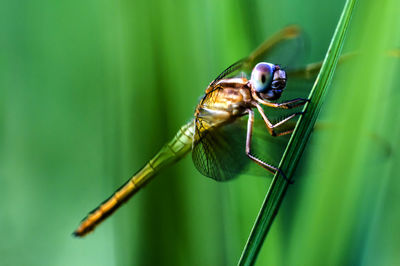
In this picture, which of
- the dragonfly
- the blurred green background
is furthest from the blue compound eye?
the blurred green background

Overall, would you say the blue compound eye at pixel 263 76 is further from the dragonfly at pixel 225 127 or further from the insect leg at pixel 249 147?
the insect leg at pixel 249 147

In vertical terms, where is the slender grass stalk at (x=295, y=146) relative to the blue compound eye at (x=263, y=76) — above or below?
below

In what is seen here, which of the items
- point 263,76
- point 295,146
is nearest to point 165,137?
point 263,76

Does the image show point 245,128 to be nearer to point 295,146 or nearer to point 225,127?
point 225,127

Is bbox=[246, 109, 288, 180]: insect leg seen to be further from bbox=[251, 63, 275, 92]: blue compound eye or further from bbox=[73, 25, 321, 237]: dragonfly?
bbox=[251, 63, 275, 92]: blue compound eye

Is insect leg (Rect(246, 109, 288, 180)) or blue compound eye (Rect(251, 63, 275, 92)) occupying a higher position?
blue compound eye (Rect(251, 63, 275, 92))

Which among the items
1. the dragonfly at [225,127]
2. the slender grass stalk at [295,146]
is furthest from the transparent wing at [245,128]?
the slender grass stalk at [295,146]

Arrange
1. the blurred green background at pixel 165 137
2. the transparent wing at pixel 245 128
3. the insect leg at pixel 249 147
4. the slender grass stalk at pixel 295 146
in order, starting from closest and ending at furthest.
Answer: the slender grass stalk at pixel 295 146 < the blurred green background at pixel 165 137 < the insect leg at pixel 249 147 < the transparent wing at pixel 245 128
